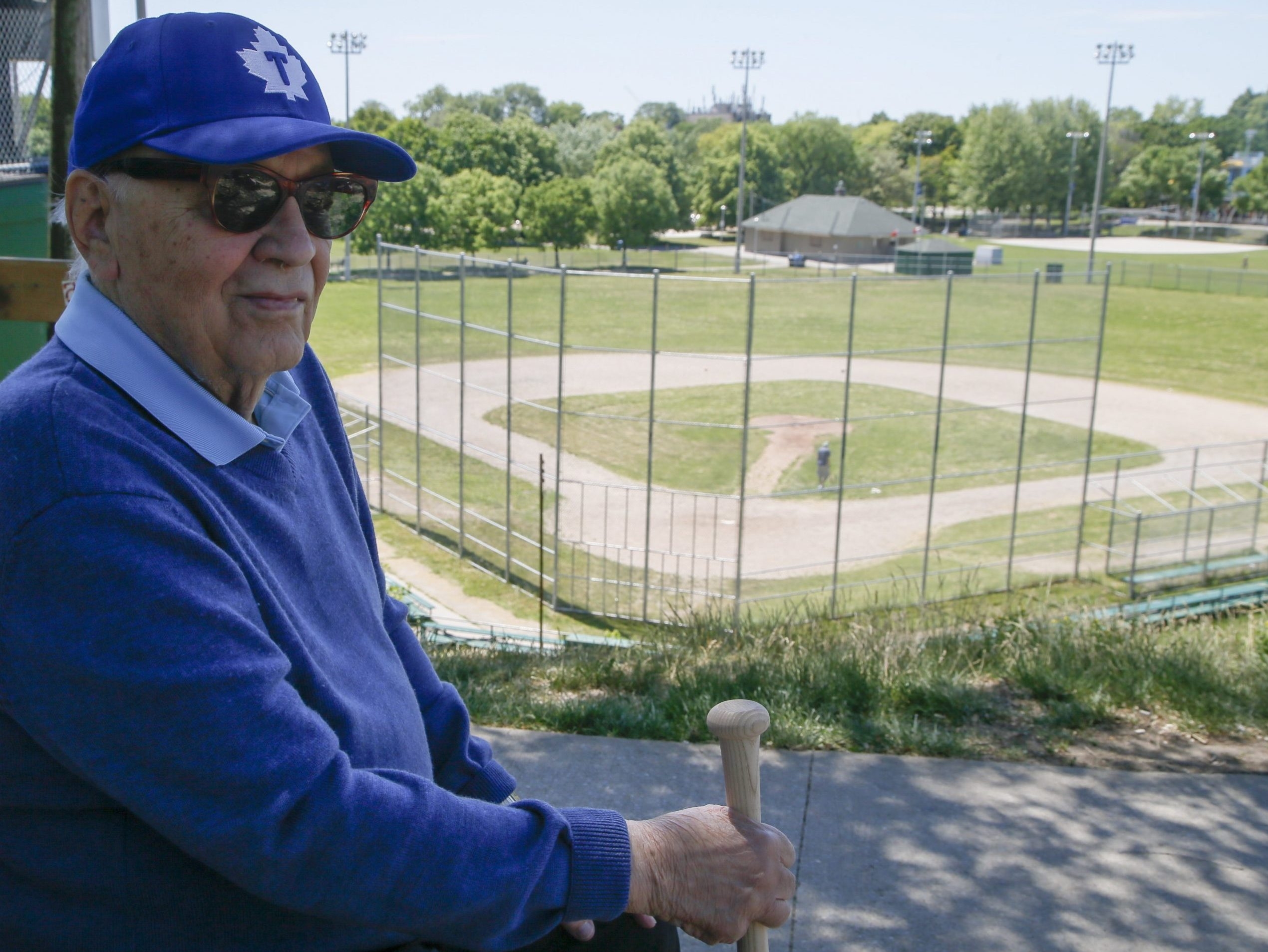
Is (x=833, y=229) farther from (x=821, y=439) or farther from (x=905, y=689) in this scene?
(x=905, y=689)

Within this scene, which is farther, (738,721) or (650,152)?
(650,152)

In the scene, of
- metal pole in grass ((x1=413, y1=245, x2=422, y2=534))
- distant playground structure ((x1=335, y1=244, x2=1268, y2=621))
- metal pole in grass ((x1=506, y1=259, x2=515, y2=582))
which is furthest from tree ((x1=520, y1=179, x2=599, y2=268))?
metal pole in grass ((x1=506, y1=259, x2=515, y2=582))

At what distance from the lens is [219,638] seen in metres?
1.27

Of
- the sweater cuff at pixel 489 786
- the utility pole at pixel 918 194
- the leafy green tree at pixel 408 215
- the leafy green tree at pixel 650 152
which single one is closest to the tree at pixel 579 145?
the leafy green tree at pixel 650 152

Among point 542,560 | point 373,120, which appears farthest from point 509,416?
point 373,120

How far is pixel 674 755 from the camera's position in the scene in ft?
11.6

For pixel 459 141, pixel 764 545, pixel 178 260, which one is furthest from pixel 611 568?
pixel 459 141

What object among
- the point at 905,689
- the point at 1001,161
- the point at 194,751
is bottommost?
the point at 905,689

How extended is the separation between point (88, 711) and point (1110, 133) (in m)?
114

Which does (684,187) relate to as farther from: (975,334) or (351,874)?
(351,874)

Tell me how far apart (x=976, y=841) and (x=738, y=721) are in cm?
166

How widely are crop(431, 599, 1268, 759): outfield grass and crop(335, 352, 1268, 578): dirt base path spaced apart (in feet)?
38.3

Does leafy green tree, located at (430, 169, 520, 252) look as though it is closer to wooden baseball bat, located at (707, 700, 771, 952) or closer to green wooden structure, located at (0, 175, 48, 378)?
green wooden structure, located at (0, 175, 48, 378)

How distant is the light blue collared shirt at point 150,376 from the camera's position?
1.41 m
